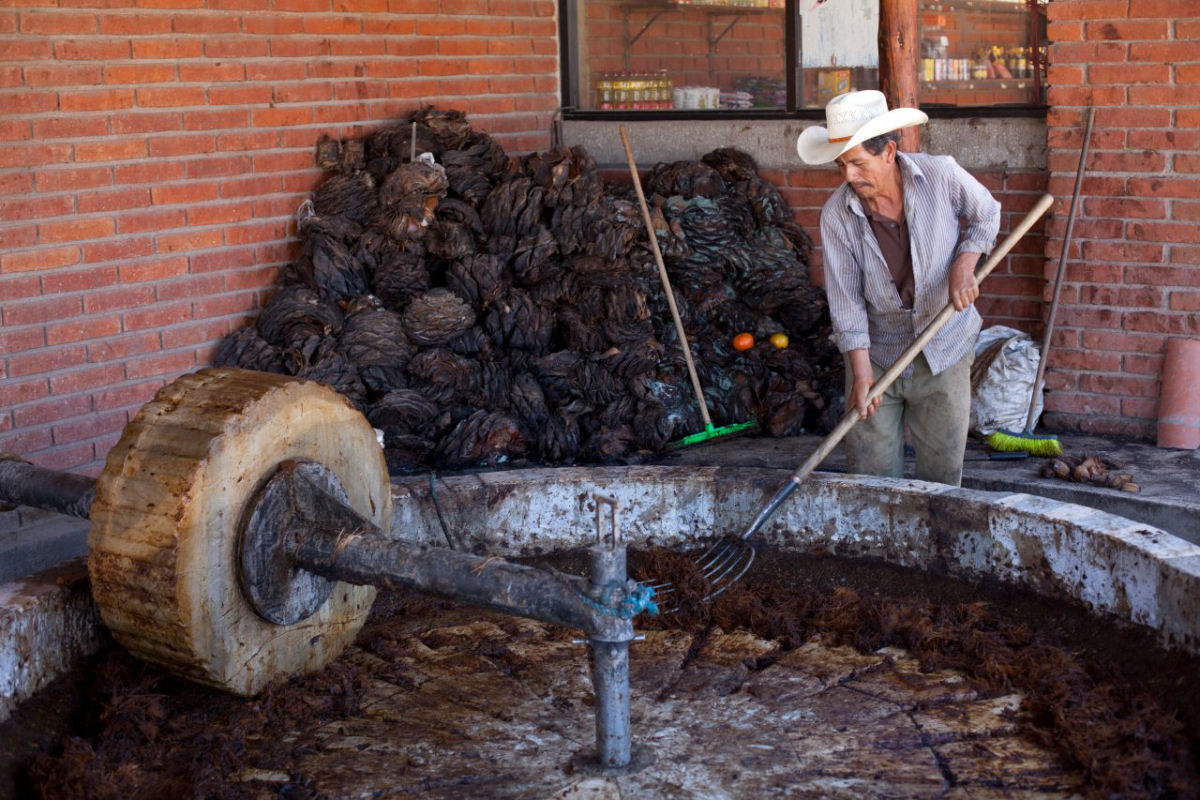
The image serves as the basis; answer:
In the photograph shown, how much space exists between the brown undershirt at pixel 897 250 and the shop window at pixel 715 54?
3.14m

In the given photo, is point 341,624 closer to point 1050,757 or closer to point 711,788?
point 711,788

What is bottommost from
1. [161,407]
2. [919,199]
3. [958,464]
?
[958,464]

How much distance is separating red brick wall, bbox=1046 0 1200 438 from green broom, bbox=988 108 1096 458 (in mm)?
76

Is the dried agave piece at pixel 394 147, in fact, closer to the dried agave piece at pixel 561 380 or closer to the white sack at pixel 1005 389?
the dried agave piece at pixel 561 380

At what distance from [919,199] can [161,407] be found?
8.44 feet

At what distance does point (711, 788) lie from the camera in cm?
326

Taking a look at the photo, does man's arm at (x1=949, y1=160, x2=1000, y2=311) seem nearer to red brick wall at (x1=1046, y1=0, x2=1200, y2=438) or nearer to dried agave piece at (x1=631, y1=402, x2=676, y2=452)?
red brick wall at (x1=1046, y1=0, x2=1200, y2=438)

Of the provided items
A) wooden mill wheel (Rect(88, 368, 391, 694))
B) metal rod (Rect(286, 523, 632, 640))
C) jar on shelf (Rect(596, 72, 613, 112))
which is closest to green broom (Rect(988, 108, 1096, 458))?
jar on shelf (Rect(596, 72, 613, 112))

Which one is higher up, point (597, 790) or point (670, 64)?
point (670, 64)

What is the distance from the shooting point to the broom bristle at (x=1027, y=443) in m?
6.08

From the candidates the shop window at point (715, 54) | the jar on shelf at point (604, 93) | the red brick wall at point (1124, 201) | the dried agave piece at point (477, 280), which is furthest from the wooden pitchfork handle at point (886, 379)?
the jar on shelf at point (604, 93)

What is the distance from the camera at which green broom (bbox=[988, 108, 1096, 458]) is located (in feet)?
20.0

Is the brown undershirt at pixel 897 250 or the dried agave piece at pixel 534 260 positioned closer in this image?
the brown undershirt at pixel 897 250

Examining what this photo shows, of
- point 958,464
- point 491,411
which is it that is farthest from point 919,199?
Result: point 491,411
